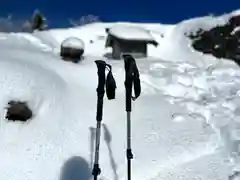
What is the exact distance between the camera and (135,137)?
26.9ft

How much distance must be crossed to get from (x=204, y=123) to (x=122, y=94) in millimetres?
1996

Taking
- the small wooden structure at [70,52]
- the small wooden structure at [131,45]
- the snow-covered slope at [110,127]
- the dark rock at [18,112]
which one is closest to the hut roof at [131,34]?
the small wooden structure at [131,45]

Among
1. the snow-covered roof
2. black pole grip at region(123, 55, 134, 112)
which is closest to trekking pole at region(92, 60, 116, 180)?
black pole grip at region(123, 55, 134, 112)

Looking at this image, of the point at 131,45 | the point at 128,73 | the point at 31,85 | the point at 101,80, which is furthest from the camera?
the point at 131,45

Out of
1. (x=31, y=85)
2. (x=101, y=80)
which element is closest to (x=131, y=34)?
(x=31, y=85)

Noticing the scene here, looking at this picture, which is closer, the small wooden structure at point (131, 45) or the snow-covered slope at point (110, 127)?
the snow-covered slope at point (110, 127)

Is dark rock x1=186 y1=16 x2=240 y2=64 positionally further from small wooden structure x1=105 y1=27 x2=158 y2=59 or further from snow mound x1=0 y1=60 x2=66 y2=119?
snow mound x1=0 y1=60 x2=66 y2=119

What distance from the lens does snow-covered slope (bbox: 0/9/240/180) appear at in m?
7.27

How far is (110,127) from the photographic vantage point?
847 cm

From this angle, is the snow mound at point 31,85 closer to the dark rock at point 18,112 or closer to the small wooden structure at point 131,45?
the dark rock at point 18,112

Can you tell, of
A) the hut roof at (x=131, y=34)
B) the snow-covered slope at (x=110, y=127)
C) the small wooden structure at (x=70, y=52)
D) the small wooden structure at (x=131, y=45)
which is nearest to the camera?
the snow-covered slope at (x=110, y=127)

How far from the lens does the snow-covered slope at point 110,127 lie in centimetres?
727

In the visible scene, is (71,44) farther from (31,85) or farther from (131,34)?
(131,34)

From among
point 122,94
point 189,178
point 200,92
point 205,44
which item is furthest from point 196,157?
point 205,44
